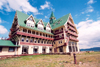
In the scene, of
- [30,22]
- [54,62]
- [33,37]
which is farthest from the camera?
[30,22]

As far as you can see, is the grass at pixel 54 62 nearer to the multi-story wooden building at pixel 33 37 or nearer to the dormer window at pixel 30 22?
the multi-story wooden building at pixel 33 37

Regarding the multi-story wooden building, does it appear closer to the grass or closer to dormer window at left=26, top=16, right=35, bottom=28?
dormer window at left=26, top=16, right=35, bottom=28

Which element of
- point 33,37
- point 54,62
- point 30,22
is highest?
point 30,22

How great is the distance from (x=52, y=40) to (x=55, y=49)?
563 centimetres

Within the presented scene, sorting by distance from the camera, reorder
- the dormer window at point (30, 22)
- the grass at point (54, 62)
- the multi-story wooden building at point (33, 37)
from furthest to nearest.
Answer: the dormer window at point (30, 22) < the multi-story wooden building at point (33, 37) < the grass at point (54, 62)

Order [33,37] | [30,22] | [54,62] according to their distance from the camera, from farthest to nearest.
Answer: [30,22] → [33,37] → [54,62]

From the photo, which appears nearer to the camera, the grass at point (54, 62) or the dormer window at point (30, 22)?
the grass at point (54, 62)

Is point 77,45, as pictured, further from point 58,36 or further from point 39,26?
point 39,26

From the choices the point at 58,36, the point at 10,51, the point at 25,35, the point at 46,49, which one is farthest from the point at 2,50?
the point at 58,36

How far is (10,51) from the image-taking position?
2430 centimetres

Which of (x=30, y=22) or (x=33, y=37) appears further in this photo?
(x=30, y=22)

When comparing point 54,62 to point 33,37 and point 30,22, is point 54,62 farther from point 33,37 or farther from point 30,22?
point 30,22

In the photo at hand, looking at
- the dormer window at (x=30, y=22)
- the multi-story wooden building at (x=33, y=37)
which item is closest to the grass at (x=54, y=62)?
the multi-story wooden building at (x=33, y=37)

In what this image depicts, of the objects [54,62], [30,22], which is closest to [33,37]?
[30,22]
